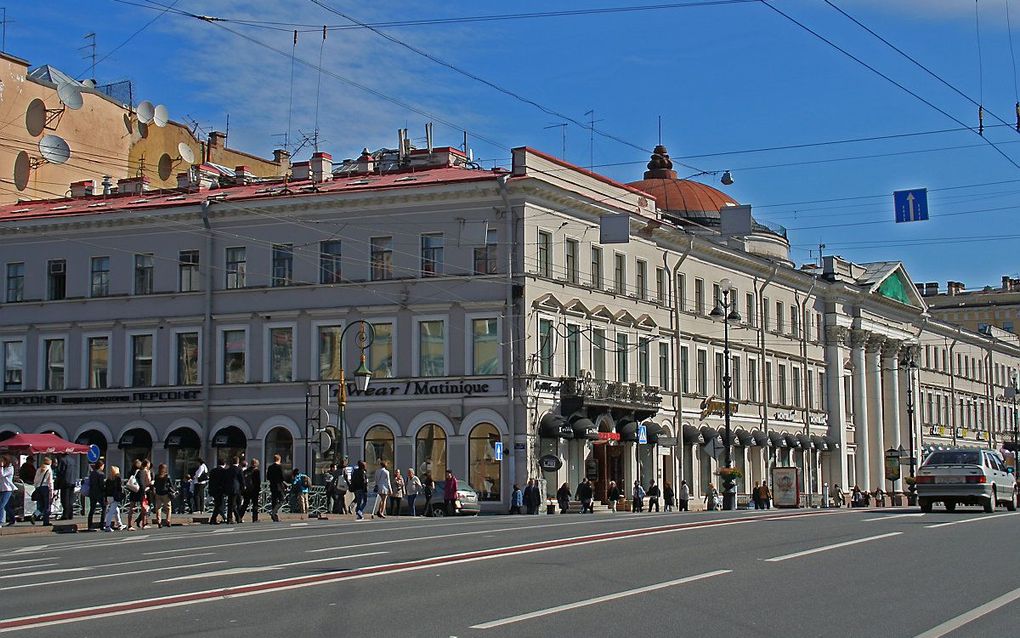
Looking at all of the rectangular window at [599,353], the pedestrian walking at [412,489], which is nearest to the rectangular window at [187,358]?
the pedestrian walking at [412,489]

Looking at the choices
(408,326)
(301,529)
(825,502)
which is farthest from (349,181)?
(825,502)

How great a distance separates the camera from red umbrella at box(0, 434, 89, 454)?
42000 millimetres

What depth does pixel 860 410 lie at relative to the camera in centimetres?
8112

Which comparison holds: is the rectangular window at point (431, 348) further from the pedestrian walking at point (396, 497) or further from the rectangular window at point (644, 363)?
the rectangular window at point (644, 363)

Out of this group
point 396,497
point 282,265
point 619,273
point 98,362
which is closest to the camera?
point 396,497

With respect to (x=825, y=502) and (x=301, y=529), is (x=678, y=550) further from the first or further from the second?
(x=825, y=502)

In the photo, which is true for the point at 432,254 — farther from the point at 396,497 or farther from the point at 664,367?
the point at 664,367

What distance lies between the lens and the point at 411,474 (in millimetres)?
43000

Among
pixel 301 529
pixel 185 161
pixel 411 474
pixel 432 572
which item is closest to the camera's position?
pixel 432 572

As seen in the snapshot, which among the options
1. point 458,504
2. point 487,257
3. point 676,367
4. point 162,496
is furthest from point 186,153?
point 162,496

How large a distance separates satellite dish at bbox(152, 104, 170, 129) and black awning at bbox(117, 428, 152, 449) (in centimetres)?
1652

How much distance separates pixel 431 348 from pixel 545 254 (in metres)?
5.48

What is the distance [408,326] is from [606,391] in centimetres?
797

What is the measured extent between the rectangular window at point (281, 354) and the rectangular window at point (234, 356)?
1.24 meters
